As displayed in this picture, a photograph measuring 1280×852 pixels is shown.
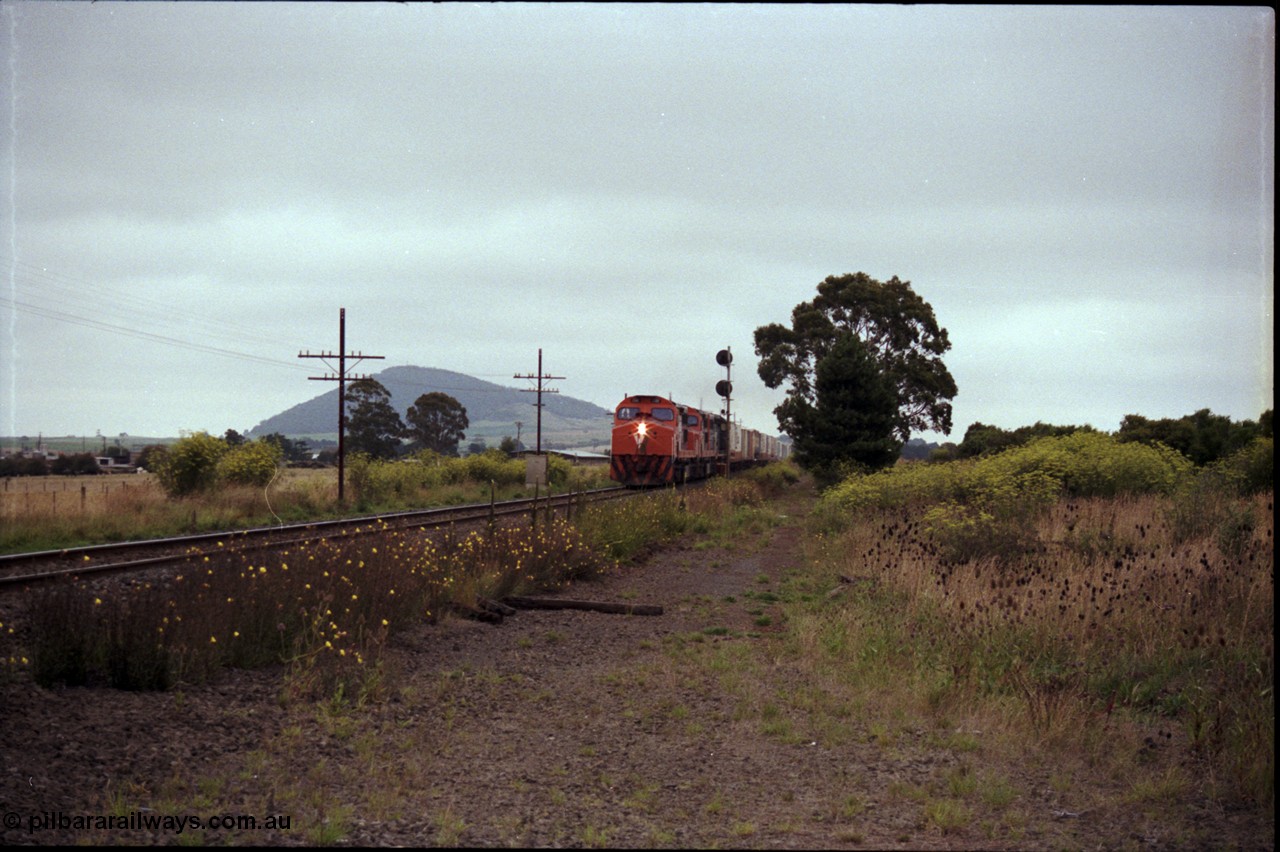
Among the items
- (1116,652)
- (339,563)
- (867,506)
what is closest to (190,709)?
(339,563)

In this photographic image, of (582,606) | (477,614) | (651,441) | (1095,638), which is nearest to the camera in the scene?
(1095,638)

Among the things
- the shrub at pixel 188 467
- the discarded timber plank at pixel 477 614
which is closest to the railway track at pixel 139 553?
the discarded timber plank at pixel 477 614

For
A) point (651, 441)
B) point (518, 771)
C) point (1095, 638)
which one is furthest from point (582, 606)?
point (651, 441)

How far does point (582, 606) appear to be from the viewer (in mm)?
11648

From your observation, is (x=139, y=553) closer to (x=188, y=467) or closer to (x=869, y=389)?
(x=188, y=467)

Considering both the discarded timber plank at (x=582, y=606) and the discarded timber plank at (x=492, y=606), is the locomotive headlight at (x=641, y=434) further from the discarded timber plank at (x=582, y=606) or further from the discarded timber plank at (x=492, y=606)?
the discarded timber plank at (x=492, y=606)

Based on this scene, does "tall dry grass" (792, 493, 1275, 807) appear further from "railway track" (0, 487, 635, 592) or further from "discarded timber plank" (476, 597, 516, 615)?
"railway track" (0, 487, 635, 592)

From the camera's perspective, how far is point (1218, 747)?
6.10 meters

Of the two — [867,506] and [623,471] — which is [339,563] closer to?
[867,506]
